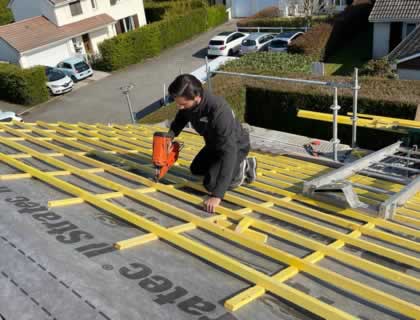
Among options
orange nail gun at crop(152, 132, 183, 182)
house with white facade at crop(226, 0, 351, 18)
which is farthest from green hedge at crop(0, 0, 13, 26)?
orange nail gun at crop(152, 132, 183, 182)

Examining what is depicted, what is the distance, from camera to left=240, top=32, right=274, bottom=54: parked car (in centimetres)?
2716

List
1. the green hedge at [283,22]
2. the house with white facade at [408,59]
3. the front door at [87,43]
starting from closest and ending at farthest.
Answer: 1. the house with white facade at [408,59]
2. the green hedge at [283,22]
3. the front door at [87,43]

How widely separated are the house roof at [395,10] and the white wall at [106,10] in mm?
19506

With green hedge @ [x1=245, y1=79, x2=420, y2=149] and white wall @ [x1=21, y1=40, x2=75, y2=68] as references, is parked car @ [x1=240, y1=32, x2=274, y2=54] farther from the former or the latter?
white wall @ [x1=21, y1=40, x2=75, y2=68]

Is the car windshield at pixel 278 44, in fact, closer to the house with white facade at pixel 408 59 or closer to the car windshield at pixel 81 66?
the house with white facade at pixel 408 59

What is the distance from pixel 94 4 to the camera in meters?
32.2

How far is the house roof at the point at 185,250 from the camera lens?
3.22m

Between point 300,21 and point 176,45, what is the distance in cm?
965

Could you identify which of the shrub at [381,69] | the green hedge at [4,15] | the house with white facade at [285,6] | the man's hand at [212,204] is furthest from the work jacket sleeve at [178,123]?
the green hedge at [4,15]

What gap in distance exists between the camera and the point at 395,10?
24.2m

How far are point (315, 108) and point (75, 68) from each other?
55.8ft

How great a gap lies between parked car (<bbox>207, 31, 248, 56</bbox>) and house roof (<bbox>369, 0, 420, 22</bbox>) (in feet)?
28.1

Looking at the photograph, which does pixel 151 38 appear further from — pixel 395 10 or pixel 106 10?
pixel 395 10

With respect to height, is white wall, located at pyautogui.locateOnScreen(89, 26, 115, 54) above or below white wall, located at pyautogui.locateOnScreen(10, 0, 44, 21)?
below
